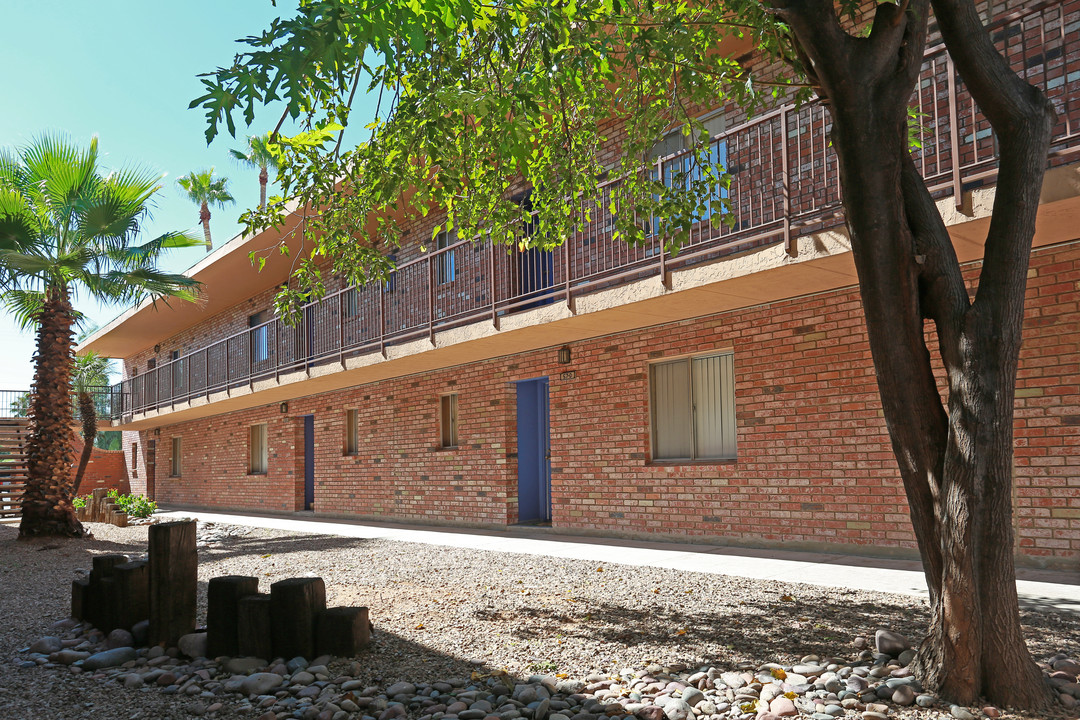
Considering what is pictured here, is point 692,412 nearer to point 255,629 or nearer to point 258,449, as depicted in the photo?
point 255,629

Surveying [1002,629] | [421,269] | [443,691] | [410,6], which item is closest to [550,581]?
[443,691]

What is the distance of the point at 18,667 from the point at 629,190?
512 centimetres

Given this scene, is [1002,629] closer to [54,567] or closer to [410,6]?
[410,6]

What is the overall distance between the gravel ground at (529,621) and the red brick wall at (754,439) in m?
1.91

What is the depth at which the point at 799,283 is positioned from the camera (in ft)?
25.8

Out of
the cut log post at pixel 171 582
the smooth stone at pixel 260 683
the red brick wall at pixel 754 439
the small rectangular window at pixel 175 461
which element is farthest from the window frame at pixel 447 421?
the small rectangular window at pixel 175 461

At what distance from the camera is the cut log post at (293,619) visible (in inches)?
177

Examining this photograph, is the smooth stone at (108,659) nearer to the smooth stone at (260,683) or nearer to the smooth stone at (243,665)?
the smooth stone at (243,665)

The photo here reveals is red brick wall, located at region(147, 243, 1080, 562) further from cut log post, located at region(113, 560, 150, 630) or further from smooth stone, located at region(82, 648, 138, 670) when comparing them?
smooth stone, located at region(82, 648, 138, 670)

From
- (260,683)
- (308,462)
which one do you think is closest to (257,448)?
(308,462)

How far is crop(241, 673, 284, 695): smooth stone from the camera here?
4.01m

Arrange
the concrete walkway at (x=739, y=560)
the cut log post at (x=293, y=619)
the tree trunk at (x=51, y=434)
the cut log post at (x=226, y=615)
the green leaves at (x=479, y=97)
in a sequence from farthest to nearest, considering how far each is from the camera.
Answer: the tree trunk at (x=51, y=434) → the concrete walkway at (x=739, y=560) → the cut log post at (x=226, y=615) → the cut log post at (x=293, y=619) → the green leaves at (x=479, y=97)

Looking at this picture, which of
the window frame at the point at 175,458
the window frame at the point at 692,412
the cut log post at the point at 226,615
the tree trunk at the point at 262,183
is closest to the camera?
the cut log post at the point at 226,615

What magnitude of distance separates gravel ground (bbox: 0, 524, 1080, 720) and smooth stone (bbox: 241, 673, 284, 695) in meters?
0.23
